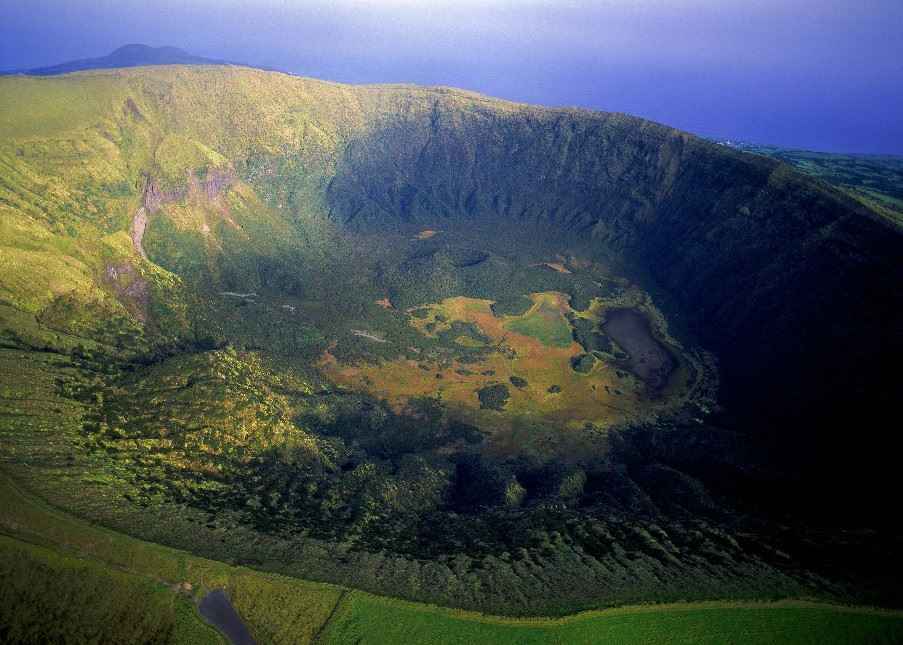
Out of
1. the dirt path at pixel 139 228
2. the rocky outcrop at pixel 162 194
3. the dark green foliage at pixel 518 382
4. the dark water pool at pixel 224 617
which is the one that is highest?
the rocky outcrop at pixel 162 194

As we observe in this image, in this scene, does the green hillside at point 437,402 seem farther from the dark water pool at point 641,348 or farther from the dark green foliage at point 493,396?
Result: the dark water pool at point 641,348

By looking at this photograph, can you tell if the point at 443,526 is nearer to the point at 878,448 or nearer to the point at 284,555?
the point at 284,555

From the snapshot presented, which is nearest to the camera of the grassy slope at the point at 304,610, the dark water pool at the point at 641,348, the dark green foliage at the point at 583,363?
the grassy slope at the point at 304,610

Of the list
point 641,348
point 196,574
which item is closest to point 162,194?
point 196,574

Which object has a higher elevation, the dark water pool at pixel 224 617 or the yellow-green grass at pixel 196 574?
the yellow-green grass at pixel 196 574

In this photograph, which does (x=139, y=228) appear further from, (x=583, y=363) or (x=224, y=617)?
(x=224, y=617)

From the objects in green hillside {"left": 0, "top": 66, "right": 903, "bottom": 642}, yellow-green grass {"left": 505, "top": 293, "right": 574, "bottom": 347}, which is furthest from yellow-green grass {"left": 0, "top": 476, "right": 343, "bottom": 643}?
yellow-green grass {"left": 505, "top": 293, "right": 574, "bottom": 347}

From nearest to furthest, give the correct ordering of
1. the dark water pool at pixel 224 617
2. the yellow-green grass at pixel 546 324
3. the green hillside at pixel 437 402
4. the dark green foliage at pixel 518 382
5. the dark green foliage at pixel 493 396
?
1. the dark water pool at pixel 224 617
2. the green hillside at pixel 437 402
3. the dark green foliage at pixel 493 396
4. the dark green foliage at pixel 518 382
5. the yellow-green grass at pixel 546 324

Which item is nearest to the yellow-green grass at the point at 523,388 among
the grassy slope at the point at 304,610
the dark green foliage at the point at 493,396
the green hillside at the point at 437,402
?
the green hillside at the point at 437,402
